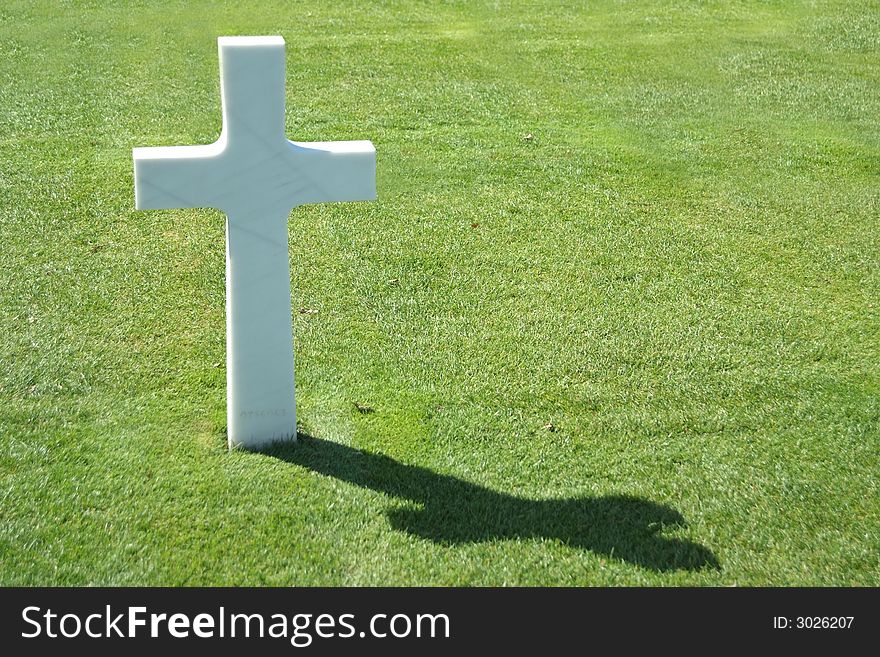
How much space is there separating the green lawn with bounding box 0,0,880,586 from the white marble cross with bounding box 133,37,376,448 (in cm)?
52

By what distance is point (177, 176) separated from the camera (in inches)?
168

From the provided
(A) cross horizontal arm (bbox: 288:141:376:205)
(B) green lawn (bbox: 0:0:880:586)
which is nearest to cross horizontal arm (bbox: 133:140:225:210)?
(A) cross horizontal arm (bbox: 288:141:376:205)

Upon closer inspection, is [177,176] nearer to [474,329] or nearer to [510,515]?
[510,515]

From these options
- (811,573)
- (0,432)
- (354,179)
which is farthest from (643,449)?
(0,432)

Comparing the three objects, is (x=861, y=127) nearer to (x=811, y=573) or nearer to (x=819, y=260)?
(x=819, y=260)

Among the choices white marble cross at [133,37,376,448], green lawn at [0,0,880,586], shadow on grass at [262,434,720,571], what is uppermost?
white marble cross at [133,37,376,448]

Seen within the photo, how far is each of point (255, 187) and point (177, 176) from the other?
331 millimetres

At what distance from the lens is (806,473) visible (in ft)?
15.9

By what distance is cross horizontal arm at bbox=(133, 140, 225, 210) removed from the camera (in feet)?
13.9

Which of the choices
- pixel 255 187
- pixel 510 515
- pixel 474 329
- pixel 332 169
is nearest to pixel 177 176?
pixel 255 187

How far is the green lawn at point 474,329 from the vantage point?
437 centimetres

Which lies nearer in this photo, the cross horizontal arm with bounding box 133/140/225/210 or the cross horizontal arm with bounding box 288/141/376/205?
the cross horizontal arm with bounding box 133/140/225/210

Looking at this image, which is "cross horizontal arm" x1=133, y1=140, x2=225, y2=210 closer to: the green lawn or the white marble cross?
the white marble cross

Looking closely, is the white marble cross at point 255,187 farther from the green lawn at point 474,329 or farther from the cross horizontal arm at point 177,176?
the green lawn at point 474,329
